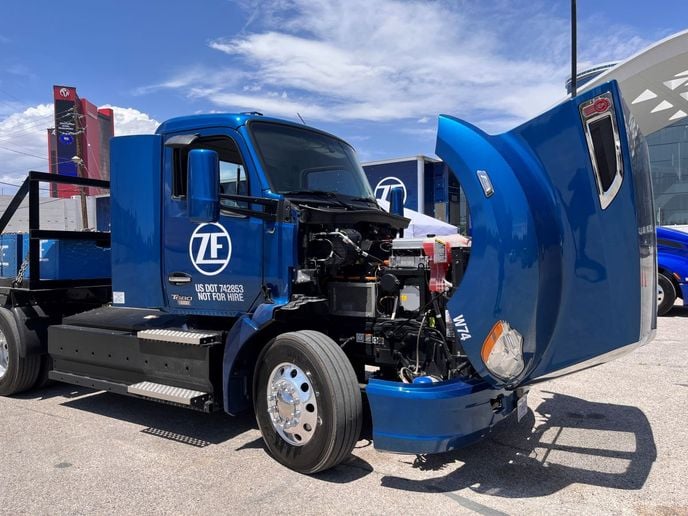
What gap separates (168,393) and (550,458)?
2.91 m

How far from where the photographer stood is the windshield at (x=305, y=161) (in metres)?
4.41

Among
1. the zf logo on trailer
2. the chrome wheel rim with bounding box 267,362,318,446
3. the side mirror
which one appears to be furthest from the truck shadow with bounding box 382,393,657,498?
the side mirror

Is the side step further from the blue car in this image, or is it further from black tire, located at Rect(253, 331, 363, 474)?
the blue car

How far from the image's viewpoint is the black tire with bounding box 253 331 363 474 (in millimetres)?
3662

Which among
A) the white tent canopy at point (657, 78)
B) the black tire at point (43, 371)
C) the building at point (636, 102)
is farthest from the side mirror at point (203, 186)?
the white tent canopy at point (657, 78)

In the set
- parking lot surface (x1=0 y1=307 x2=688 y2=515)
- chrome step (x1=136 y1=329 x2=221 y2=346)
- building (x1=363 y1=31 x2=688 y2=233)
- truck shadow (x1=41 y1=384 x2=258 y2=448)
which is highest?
building (x1=363 y1=31 x2=688 y2=233)

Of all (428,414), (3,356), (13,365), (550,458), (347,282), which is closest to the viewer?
(428,414)

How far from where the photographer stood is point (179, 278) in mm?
4684

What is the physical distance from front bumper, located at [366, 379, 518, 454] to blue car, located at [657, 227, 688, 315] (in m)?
9.09

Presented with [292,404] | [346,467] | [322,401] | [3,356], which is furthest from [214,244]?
[3,356]

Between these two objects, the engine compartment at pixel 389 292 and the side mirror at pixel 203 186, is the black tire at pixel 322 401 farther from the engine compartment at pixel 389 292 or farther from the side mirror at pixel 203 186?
the side mirror at pixel 203 186

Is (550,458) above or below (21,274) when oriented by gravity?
below

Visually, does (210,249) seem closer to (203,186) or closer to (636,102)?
(203,186)

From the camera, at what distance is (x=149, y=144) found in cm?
477
